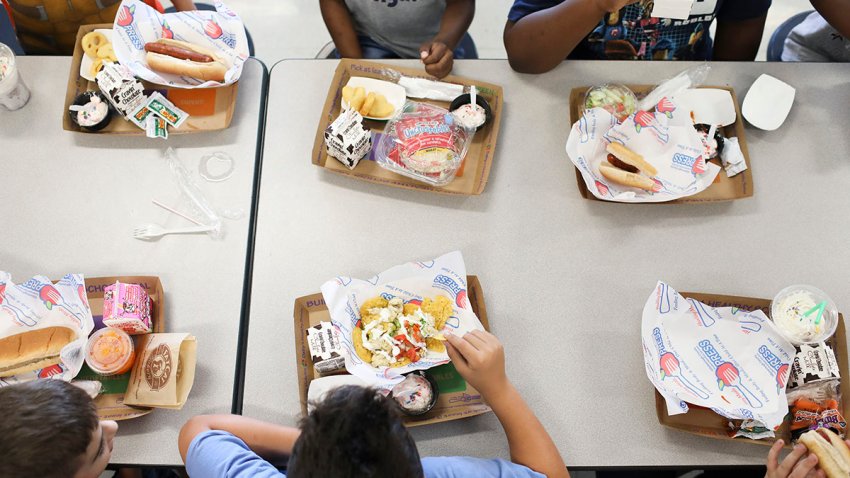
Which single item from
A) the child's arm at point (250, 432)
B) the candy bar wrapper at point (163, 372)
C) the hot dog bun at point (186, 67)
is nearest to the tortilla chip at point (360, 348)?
the child's arm at point (250, 432)

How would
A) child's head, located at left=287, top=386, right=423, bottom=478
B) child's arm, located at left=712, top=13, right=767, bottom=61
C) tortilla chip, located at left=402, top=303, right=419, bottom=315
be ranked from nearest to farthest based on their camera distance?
child's head, located at left=287, top=386, right=423, bottom=478 → tortilla chip, located at left=402, top=303, right=419, bottom=315 → child's arm, located at left=712, top=13, right=767, bottom=61

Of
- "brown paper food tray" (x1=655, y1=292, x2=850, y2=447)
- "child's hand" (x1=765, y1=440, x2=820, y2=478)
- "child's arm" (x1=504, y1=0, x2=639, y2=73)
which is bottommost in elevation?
"child's hand" (x1=765, y1=440, x2=820, y2=478)

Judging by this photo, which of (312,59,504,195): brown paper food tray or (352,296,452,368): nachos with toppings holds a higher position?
(312,59,504,195): brown paper food tray

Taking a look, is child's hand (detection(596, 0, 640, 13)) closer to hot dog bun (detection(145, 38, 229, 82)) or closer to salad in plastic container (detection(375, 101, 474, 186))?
salad in plastic container (detection(375, 101, 474, 186))

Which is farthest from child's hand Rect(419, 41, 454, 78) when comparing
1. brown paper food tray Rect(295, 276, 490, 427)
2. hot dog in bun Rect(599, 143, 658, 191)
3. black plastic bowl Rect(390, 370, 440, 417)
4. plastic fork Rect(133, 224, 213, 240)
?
black plastic bowl Rect(390, 370, 440, 417)

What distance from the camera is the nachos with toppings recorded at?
1.43 meters

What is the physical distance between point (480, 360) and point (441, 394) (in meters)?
0.17

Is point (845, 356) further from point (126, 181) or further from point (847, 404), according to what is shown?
point (126, 181)

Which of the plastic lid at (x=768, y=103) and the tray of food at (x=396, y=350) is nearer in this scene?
the tray of food at (x=396, y=350)

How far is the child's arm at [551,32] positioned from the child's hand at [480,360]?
0.82 meters

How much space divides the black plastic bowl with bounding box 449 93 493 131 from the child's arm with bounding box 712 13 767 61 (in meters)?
0.81

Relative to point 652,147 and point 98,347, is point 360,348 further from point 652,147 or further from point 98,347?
point 652,147

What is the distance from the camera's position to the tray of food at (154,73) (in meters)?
1.70

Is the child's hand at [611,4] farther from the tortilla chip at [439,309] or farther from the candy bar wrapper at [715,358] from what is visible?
the tortilla chip at [439,309]
